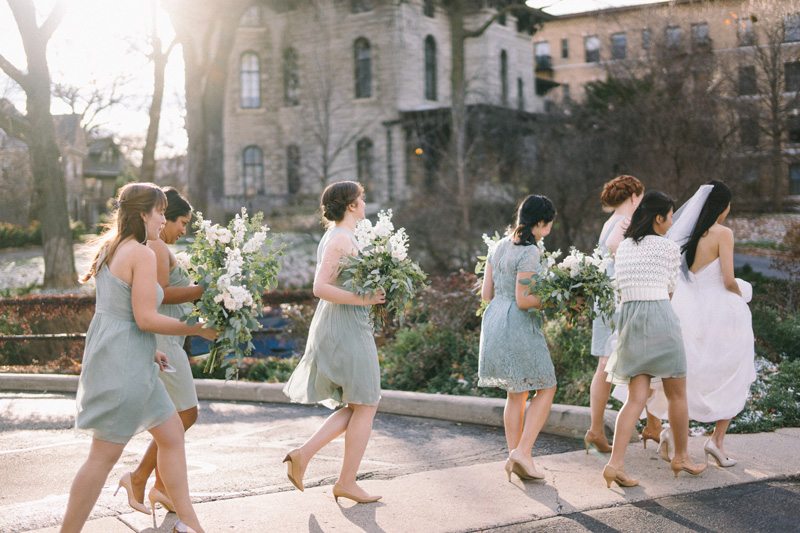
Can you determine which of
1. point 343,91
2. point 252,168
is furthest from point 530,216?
point 252,168

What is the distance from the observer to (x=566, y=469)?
22.1 feet

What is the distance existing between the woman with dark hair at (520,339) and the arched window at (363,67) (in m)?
37.7

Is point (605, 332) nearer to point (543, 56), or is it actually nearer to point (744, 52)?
point (744, 52)

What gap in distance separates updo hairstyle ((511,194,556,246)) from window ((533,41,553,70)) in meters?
61.7

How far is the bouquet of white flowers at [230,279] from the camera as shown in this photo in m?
4.87

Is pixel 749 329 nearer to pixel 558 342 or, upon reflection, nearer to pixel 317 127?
pixel 558 342

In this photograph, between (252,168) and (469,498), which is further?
(252,168)

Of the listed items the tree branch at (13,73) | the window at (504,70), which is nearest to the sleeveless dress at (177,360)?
the tree branch at (13,73)

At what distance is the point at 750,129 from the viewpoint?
32.5 meters

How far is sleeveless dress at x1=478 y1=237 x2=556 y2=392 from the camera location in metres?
6.25

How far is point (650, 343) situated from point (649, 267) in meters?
0.51

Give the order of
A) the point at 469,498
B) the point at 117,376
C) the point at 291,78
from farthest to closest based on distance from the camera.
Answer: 1. the point at 291,78
2. the point at 469,498
3. the point at 117,376

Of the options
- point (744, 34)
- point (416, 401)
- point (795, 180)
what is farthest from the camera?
point (795, 180)

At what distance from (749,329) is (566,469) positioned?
1.77m
